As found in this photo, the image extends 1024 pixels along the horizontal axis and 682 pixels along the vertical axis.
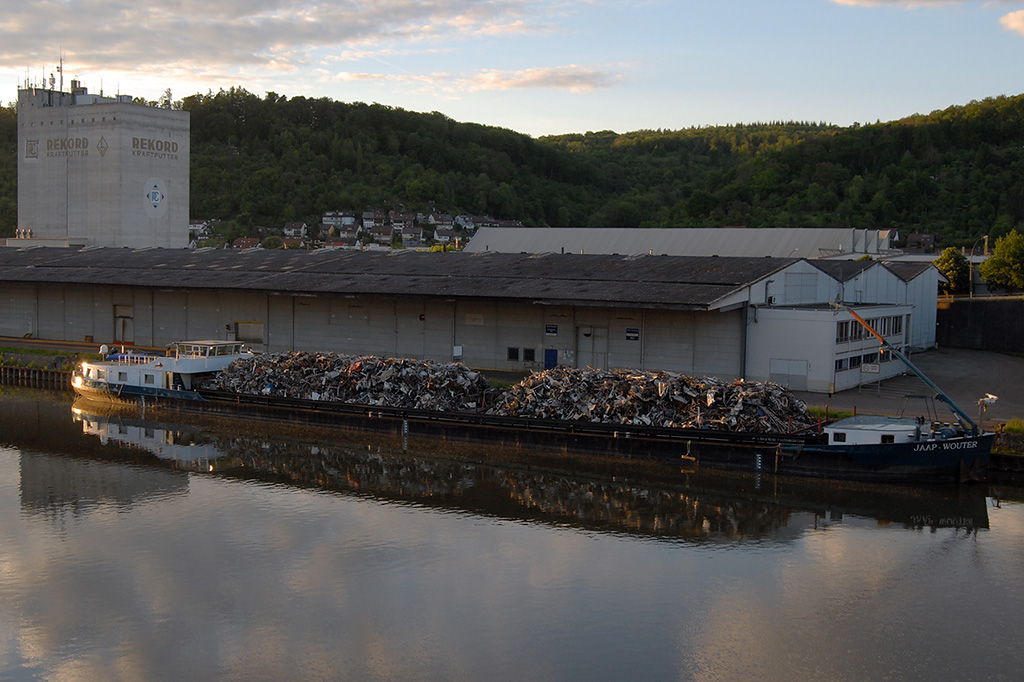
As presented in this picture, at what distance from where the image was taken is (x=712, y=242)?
192 ft

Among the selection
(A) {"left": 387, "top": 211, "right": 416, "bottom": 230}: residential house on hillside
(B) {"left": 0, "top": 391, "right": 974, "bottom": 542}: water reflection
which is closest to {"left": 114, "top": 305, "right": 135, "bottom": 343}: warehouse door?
(B) {"left": 0, "top": 391, "right": 974, "bottom": 542}: water reflection

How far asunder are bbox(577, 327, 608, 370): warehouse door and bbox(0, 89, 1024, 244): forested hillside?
204ft

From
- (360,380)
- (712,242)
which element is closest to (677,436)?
(360,380)

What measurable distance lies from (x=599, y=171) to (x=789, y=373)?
4756 inches

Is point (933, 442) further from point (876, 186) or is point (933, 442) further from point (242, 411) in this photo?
point (876, 186)

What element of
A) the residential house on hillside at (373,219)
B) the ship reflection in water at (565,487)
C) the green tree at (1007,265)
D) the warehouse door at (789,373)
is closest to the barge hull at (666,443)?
the ship reflection in water at (565,487)

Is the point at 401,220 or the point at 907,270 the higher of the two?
the point at 401,220

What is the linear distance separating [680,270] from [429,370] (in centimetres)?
1172

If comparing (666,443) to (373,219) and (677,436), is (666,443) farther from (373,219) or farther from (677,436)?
(373,219)

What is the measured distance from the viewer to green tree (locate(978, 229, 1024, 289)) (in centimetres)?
5809

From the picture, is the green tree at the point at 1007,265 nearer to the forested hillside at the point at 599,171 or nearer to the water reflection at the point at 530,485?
the forested hillside at the point at 599,171

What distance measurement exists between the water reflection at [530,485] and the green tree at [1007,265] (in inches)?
1569

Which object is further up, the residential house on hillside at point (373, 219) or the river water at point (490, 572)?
the residential house on hillside at point (373, 219)

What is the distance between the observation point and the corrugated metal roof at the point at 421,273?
35.1 meters
